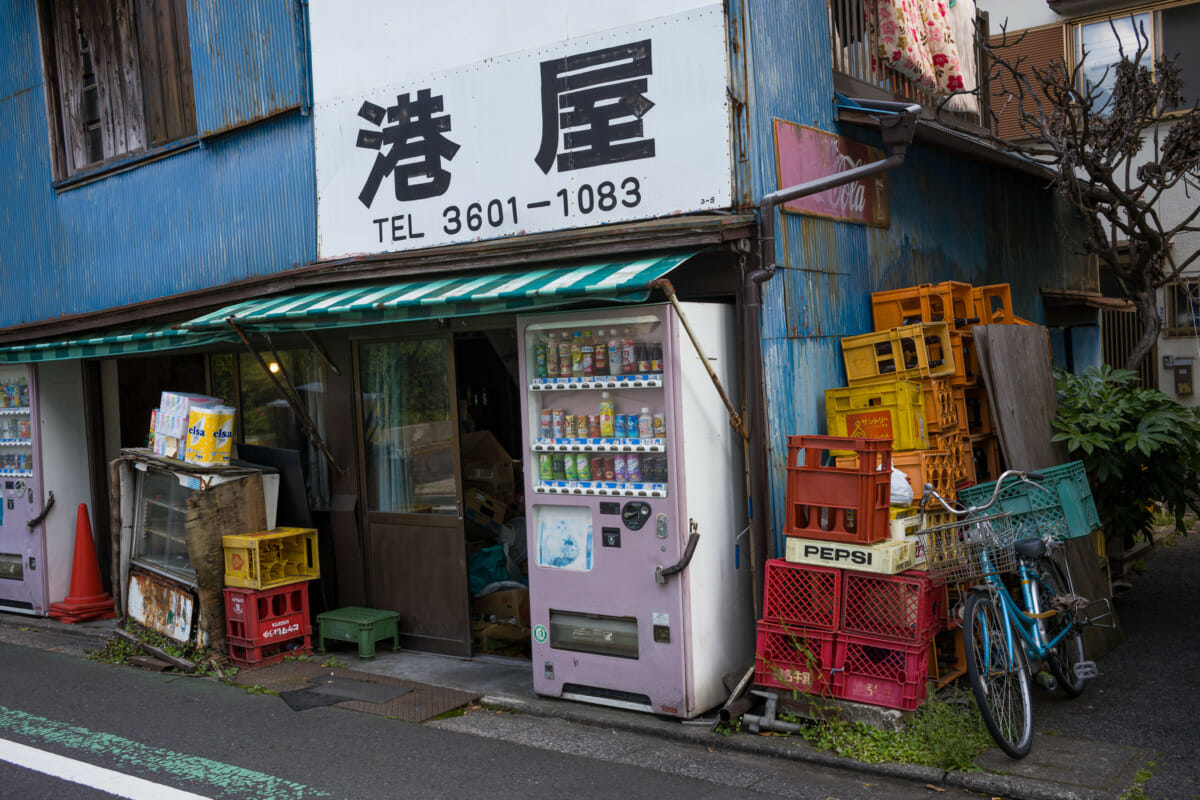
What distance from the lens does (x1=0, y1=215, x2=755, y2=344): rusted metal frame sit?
693 cm

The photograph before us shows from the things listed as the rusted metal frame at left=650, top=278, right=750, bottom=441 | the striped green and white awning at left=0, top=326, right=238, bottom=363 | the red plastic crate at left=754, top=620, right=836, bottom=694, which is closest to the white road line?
the red plastic crate at left=754, top=620, right=836, bottom=694

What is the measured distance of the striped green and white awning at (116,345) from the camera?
9.48 metres

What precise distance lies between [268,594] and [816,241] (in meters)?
5.71

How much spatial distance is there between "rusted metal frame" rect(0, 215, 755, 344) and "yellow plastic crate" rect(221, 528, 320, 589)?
95.2 inches

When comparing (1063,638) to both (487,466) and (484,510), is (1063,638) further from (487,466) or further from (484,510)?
(487,466)

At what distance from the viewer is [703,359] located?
662 centimetres

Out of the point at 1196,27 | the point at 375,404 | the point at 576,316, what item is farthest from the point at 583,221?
the point at 1196,27

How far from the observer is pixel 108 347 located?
10266mm

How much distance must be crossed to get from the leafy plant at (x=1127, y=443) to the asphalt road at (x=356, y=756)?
382cm

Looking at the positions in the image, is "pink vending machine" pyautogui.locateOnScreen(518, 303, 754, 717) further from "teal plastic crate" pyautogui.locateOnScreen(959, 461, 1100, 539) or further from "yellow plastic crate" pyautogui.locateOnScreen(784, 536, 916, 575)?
"teal plastic crate" pyautogui.locateOnScreen(959, 461, 1100, 539)

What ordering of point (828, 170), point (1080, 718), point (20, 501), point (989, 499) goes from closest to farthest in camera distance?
1. point (1080, 718)
2. point (989, 499)
3. point (828, 170)
4. point (20, 501)

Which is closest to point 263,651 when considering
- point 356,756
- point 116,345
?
point 356,756

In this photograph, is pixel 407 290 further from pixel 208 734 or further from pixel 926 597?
pixel 926 597

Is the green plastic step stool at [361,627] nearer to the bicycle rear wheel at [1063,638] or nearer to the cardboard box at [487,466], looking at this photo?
the cardboard box at [487,466]
